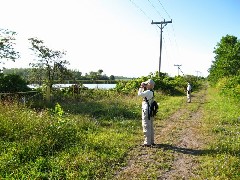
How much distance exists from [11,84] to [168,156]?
17439 mm

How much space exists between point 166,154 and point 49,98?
15.0 metres

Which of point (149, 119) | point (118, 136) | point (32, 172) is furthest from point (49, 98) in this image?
point (32, 172)

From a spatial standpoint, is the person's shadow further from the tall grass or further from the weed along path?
the tall grass

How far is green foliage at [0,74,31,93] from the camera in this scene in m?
22.7

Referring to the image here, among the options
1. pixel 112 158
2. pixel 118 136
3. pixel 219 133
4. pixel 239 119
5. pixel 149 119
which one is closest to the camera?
pixel 112 158

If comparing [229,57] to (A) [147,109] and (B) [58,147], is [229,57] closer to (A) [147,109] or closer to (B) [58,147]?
(A) [147,109]

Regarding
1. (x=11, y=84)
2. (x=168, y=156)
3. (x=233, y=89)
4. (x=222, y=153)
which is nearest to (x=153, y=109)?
(x=168, y=156)

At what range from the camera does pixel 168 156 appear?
8742 mm

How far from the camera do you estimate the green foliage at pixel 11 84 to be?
2266 centimetres

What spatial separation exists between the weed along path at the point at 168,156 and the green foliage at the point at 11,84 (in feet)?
45.3

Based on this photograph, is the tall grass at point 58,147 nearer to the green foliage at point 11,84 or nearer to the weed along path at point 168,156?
the weed along path at point 168,156

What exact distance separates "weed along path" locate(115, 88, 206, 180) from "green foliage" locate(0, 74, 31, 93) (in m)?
13.8

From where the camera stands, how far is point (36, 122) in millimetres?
9875

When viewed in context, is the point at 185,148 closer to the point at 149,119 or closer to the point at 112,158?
the point at 149,119
